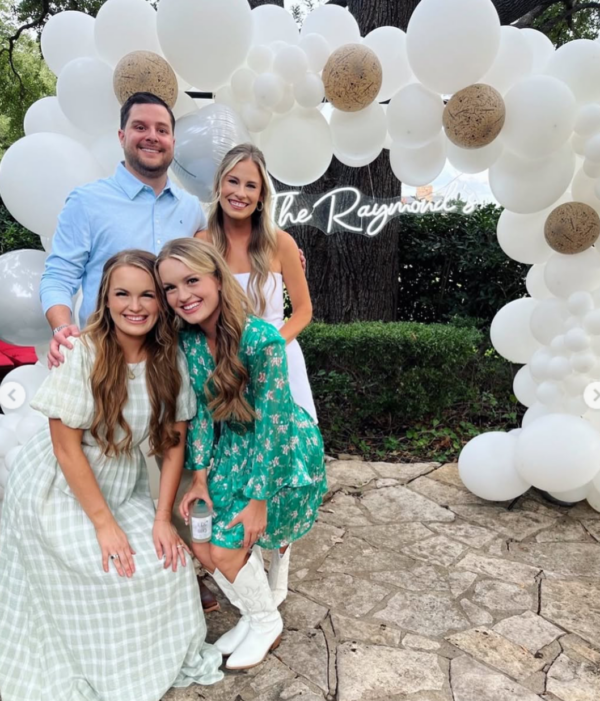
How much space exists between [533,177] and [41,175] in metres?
2.04

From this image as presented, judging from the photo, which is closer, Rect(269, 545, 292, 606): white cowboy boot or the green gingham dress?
the green gingham dress

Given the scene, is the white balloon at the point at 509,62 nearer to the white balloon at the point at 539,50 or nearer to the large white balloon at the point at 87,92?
the white balloon at the point at 539,50

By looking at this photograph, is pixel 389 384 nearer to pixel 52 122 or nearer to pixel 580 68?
pixel 580 68

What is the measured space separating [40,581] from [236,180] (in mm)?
1451

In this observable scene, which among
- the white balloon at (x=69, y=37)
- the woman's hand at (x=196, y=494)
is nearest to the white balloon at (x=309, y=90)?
the white balloon at (x=69, y=37)

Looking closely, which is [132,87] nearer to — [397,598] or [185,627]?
[185,627]

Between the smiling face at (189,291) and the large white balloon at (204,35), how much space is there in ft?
3.40

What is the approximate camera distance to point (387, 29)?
2.59 m

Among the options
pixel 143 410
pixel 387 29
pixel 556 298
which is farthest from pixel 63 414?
pixel 556 298


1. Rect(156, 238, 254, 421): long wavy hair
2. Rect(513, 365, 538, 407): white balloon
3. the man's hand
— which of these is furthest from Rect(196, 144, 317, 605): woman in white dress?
Rect(513, 365, 538, 407): white balloon

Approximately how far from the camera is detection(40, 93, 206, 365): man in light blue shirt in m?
2.11

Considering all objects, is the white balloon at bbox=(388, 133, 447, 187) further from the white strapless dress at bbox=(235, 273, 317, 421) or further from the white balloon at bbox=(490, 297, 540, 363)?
the white balloon at bbox=(490, 297, 540, 363)

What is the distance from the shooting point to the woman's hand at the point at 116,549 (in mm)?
1818

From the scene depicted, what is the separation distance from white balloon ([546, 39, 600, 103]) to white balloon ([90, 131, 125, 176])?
6.09ft
